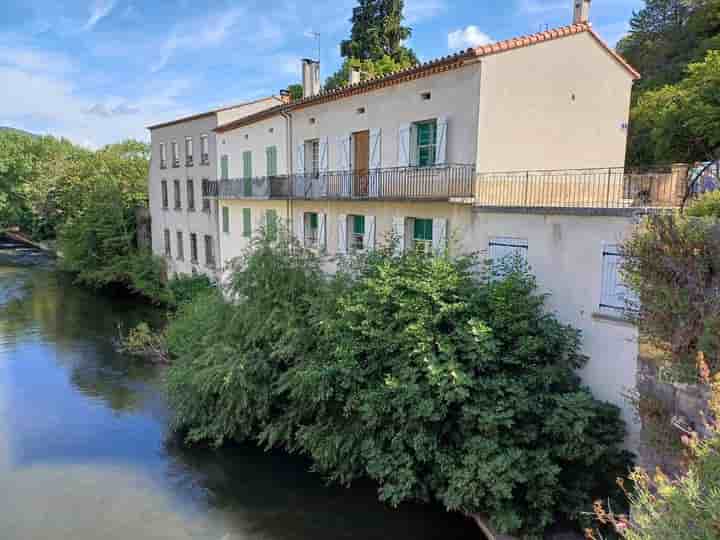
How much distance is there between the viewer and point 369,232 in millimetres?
14898

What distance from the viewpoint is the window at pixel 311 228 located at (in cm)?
1767

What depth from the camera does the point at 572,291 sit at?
388 inches

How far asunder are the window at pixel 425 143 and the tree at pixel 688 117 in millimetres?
7340

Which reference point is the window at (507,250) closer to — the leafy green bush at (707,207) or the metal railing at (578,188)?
the metal railing at (578,188)

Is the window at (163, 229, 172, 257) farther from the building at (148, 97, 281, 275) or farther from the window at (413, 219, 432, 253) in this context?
the window at (413, 219, 432, 253)

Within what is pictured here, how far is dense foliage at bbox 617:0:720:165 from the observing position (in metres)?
14.8

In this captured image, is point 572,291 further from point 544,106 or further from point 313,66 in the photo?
point 313,66

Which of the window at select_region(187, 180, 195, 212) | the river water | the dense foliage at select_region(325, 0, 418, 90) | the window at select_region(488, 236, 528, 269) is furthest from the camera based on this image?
the dense foliage at select_region(325, 0, 418, 90)

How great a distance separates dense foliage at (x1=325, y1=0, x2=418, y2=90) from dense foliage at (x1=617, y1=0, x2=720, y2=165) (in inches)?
562

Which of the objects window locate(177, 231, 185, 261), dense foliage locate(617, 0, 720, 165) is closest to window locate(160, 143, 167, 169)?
window locate(177, 231, 185, 261)

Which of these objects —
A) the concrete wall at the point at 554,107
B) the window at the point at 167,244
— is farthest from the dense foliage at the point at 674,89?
the window at the point at 167,244

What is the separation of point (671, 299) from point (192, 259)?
24658mm

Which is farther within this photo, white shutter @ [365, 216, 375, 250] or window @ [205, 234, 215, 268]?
window @ [205, 234, 215, 268]

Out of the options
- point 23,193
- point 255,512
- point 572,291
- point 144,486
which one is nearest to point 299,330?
point 255,512
